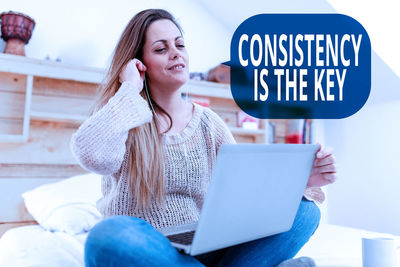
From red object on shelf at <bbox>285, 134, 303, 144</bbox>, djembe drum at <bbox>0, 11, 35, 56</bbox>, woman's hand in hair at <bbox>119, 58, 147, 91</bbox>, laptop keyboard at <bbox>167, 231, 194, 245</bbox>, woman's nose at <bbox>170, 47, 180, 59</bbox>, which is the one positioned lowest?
red object on shelf at <bbox>285, 134, 303, 144</bbox>

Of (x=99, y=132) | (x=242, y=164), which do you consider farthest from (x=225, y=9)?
(x=242, y=164)

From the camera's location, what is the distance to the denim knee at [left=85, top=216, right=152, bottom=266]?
615 millimetres

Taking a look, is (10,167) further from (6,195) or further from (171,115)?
(171,115)

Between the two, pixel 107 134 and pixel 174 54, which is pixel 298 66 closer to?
pixel 174 54

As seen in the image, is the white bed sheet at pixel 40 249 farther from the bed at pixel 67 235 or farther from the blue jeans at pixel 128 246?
the blue jeans at pixel 128 246

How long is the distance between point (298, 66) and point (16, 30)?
1643 millimetres

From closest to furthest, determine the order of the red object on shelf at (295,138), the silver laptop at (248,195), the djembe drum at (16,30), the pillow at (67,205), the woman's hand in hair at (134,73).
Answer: the silver laptop at (248,195), the woman's hand in hair at (134,73), the pillow at (67,205), the djembe drum at (16,30), the red object on shelf at (295,138)

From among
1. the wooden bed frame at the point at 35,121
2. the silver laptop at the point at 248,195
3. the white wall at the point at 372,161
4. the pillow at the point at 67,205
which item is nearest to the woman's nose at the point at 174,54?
the silver laptop at the point at 248,195

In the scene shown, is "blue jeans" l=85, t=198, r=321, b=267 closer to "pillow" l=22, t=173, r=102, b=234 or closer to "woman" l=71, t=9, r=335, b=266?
"woman" l=71, t=9, r=335, b=266

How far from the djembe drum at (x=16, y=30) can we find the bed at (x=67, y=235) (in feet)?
2.06

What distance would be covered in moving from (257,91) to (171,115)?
1.44m

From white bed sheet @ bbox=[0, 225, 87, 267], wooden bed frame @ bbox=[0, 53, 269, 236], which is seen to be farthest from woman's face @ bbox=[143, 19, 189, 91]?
wooden bed frame @ bbox=[0, 53, 269, 236]

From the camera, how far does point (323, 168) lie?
844 millimetres

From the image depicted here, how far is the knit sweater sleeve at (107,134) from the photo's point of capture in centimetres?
82
